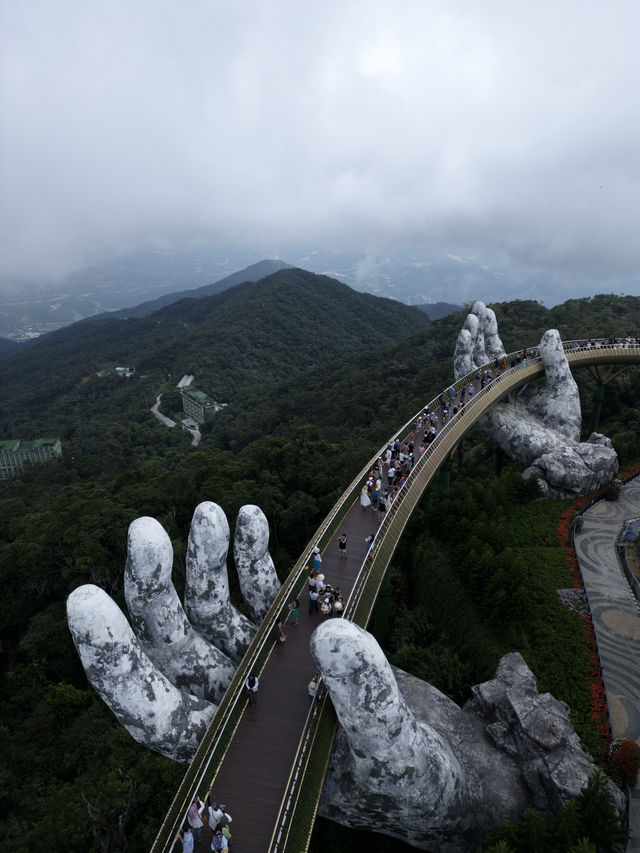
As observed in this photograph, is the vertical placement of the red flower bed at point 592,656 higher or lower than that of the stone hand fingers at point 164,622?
lower

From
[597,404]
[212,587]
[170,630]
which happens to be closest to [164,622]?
[170,630]

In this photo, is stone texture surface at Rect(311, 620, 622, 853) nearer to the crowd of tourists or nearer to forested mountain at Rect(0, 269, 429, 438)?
the crowd of tourists

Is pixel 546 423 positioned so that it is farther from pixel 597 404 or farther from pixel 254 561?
pixel 254 561

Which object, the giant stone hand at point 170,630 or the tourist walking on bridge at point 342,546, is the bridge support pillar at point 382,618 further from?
the giant stone hand at point 170,630

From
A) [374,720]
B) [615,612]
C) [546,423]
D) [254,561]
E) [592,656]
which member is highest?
[546,423]

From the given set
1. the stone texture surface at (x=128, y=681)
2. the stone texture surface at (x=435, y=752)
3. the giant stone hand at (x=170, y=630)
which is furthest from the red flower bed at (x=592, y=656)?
the stone texture surface at (x=128, y=681)

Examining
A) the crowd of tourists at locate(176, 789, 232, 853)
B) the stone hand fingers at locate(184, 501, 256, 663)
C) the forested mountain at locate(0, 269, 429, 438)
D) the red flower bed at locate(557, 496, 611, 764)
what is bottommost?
the red flower bed at locate(557, 496, 611, 764)

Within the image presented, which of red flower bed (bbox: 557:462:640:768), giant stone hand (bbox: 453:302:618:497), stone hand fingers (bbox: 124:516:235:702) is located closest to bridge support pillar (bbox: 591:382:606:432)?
giant stone hand (bbox: 453:302:618:497)
